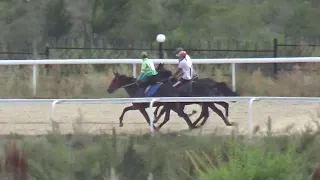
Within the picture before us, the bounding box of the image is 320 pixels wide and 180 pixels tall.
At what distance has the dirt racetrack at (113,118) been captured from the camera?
34.2ft

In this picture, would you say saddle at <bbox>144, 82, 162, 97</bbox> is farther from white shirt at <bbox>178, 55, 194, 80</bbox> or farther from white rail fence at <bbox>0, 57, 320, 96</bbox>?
white rail fence at <bbox>0, 57, 320, 96</bbox>

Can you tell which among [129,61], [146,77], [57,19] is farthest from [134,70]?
[57,19]

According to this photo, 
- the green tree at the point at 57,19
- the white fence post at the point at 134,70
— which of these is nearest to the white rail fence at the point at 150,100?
the white fence post at the point at 134,70

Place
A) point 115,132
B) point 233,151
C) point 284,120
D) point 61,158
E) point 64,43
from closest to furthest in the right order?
point 233,151, point 61,158, point 115,132, point 284,120, point 64,43

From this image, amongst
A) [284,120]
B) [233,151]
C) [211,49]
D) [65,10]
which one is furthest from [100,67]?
[65,10]

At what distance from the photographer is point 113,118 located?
11.7 m

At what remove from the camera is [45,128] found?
10.6 meters

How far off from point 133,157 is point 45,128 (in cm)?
175

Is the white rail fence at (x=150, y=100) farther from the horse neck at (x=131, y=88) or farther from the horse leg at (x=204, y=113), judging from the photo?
the horse neck at (x=131, y=88)

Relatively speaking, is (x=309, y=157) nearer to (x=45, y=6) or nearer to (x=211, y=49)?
(x=211, y=49)

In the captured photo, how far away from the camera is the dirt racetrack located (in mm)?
10430

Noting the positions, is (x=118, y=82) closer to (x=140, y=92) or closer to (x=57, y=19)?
(x=140, y=92)

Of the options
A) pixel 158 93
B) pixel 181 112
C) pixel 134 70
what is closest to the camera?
pixel 181 112

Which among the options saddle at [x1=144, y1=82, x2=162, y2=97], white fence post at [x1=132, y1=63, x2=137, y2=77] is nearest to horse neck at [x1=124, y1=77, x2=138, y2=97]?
saddle at [x1=144, y1=82, x2=162, y2=97]
